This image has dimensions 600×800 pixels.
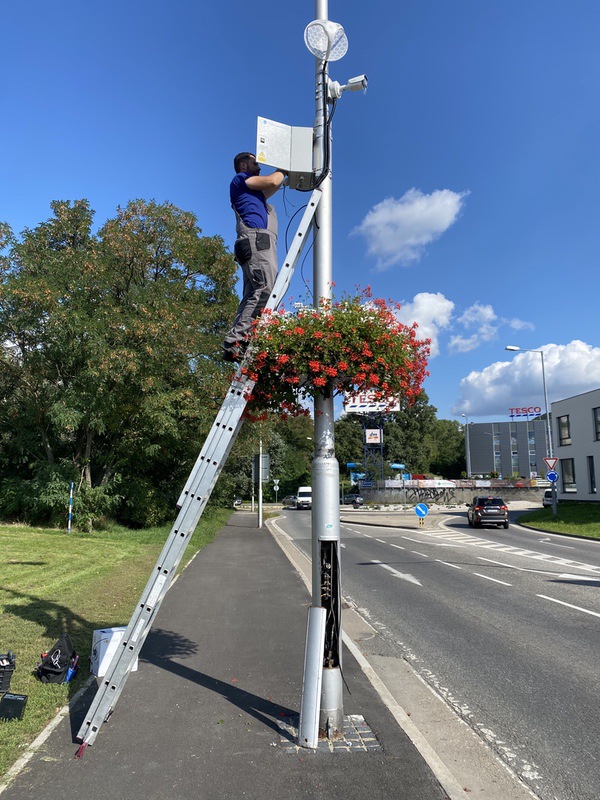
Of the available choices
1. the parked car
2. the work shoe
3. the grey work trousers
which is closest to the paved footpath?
the work shoe

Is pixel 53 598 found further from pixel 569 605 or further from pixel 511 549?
pixel 511 549

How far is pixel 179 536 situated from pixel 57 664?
2.33 meters

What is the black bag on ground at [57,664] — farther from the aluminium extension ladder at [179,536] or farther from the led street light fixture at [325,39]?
the led street light fixture at [325,39]

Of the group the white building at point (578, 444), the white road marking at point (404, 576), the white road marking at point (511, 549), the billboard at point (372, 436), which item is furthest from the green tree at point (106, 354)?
the billboard at point (372, 436)

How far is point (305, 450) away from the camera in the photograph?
87562 millimetres

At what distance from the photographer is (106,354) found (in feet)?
62.5

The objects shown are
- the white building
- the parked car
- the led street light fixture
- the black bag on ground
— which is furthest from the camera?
the parked car

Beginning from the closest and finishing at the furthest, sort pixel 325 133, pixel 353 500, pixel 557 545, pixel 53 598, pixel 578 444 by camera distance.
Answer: pixel 325 133 < pixel 53 598 < pixel 557 545 < pixel 578 444 < pixel 353 500

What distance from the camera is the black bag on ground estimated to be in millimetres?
5422

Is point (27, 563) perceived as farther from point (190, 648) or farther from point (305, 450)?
point (305, 450)

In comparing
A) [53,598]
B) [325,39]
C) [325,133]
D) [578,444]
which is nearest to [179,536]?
[325,133]

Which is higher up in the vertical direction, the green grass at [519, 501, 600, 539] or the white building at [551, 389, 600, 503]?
the white building at [551, 389, 600, 503]

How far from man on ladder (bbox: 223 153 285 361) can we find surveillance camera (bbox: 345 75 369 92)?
111 cm

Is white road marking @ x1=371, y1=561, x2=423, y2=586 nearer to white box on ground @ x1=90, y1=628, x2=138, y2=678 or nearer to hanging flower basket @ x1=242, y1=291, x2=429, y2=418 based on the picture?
white box on ground @ x1=90, y1=628, x2=138, y2=678
